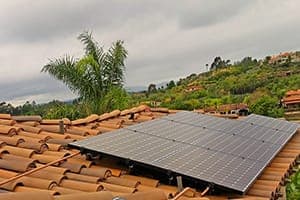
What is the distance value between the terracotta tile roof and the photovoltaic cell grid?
0.19 meters

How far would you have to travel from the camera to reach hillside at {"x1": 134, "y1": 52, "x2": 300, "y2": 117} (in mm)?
49000

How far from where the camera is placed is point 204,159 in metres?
5.64

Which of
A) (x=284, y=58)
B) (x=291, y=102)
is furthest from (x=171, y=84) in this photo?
(x=291, y=102)

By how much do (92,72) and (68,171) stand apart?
1068cm

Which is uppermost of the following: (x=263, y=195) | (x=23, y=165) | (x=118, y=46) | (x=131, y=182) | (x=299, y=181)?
(x=118, y=46)

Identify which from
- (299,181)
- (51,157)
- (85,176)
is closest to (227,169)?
(85,176)

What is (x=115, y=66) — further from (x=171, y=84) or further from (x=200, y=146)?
(x=171, y=84)

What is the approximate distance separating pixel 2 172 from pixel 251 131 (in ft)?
15.3

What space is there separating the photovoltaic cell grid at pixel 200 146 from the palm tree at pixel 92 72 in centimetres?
762

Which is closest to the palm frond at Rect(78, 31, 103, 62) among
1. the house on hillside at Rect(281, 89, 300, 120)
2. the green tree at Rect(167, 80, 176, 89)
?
the house on hillside at Rect(281, 89, 300, 120)

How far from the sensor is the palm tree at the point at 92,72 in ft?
50.2

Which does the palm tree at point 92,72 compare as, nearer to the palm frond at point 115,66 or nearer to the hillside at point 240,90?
the palm frond at point 115,66

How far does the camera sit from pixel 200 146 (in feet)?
20.3

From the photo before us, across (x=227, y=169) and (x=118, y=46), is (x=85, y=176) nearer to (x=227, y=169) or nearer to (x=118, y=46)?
(x=227, y=169)
